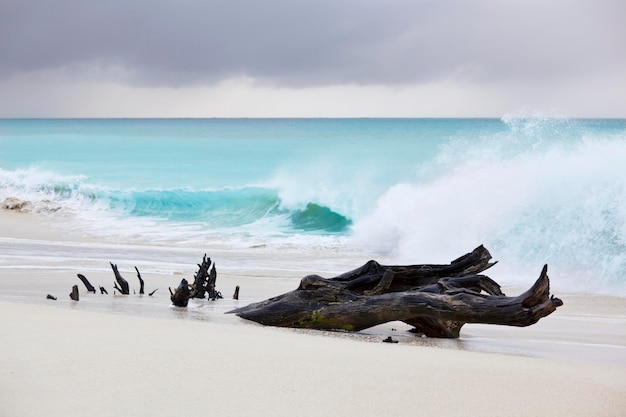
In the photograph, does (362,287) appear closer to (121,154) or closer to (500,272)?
(500,272)

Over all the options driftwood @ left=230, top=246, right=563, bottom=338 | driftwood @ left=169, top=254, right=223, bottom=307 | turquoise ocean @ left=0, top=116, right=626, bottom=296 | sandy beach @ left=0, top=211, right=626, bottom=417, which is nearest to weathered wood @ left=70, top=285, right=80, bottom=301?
sandy beach @ left=0, top=211, right=626, bottom=417

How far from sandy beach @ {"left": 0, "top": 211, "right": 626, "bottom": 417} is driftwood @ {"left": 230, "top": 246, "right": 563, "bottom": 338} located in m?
0.20

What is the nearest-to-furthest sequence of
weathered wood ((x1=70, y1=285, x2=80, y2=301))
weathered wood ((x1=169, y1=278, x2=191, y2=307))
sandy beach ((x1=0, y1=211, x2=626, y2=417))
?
sandy beach ((x1=0, y1=211, x2=626, y2=417)), weathered wood ((x1=169, y1=278, x2=191, y2=307)), weathered wood ((x1=70, y1=285, x2=80, y2=301))

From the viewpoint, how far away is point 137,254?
14.9 m

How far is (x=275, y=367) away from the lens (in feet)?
17.1

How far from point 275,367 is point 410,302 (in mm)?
1948

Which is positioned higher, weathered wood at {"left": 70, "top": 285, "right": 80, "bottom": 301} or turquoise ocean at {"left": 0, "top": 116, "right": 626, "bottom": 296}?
turquoise ocean at {"left": 0, "top": 116, "right": 626, "bottom": 296}

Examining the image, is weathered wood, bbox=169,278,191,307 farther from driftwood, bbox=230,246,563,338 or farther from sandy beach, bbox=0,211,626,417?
driftwood, bbox=230,246,563,338

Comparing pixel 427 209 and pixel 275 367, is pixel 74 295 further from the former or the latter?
pixel 427 209

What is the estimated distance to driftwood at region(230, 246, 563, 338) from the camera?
6578 millimetres

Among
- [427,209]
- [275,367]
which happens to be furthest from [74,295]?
[427,209]

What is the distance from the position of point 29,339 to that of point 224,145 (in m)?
64.3

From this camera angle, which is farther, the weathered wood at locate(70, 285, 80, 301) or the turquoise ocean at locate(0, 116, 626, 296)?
the turquoise ocean at locate(0, 116, 626, 296)

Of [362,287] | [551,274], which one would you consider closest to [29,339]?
[362,287]
